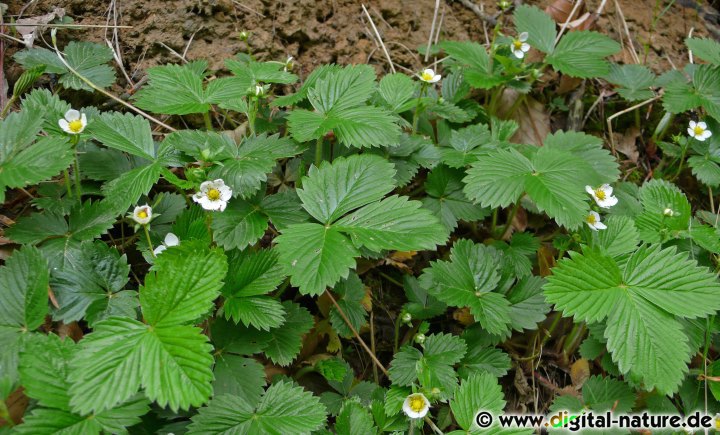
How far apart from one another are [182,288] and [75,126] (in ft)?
2.94

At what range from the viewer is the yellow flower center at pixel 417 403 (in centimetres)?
191

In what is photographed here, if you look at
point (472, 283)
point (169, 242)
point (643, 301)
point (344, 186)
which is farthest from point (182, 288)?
point (643, 301)

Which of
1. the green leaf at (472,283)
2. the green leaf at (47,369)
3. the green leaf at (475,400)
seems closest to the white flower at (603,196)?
the green leaf at (472,283)

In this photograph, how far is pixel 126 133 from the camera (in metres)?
2.16

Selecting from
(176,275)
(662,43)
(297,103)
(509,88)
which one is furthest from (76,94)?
(662,43)

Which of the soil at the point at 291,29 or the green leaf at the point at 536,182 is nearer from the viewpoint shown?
the green leaf at the point at 536,182

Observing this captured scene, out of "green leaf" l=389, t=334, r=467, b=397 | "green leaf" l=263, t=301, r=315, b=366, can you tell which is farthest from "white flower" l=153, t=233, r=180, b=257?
"green leaf" l=389, t=334, r=467, b=397

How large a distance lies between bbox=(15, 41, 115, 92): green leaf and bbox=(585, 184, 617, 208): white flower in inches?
91.3

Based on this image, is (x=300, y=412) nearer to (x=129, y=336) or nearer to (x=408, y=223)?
(x=129, y=336)

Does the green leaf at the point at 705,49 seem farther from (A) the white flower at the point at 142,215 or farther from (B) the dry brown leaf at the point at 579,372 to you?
(A) the white flower at the point at 142,215

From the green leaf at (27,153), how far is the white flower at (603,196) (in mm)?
2155

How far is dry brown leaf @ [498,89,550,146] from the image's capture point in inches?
125

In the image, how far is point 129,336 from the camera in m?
1.53

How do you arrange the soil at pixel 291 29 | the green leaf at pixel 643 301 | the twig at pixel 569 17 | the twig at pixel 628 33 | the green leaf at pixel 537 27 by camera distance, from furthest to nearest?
the twig at pixel 628 33
the twig at pixel 569 17
the green leaf at pixel 537 27
the soil at pixel 291 29
the green leaf at pixel 643 301
